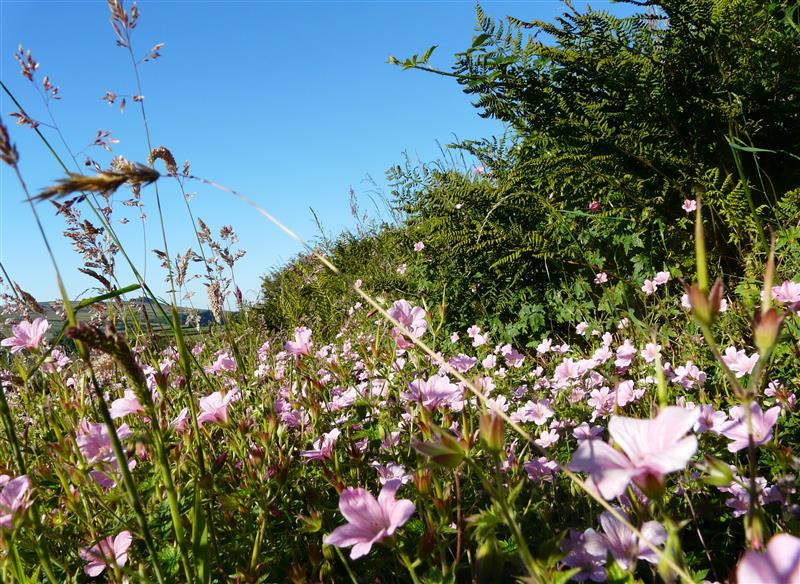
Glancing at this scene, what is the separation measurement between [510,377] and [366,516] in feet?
6.38

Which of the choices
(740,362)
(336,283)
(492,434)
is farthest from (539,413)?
(336,283)

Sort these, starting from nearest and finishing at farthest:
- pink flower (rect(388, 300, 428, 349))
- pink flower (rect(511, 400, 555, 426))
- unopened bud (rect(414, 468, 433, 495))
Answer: unopened bud (rect(414, 468, 433, 495))
pink flower (rect(388, 300, 428, 349))
pink flower (rect(511, 400, 555, 426))

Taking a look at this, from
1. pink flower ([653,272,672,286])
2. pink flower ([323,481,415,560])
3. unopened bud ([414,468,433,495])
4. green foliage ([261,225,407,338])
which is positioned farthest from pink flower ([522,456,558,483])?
green foliage ([261,225,407,338])

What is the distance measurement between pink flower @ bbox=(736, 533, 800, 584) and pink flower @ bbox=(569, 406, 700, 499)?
0.33ft

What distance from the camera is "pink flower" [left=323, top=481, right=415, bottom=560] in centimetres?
87

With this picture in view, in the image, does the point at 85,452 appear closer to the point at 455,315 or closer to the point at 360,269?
the point at 455,315

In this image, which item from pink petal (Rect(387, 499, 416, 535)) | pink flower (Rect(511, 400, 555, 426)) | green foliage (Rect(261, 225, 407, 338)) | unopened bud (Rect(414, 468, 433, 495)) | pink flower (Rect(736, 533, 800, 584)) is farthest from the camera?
green foliage (Rect(261, 225, 407, 338))

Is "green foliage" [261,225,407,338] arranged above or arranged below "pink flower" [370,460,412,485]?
above

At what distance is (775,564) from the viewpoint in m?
0.52

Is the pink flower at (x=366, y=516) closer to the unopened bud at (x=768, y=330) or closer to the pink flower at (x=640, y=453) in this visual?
the pink flower at (x=640, y=453)

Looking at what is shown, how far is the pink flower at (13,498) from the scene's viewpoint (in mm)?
971

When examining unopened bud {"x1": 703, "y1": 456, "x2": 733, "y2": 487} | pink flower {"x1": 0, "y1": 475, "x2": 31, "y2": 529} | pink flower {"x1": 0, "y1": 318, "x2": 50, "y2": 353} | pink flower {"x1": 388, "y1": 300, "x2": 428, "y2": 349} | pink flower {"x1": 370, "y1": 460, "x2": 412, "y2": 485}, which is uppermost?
pink flower {"x1": 0, "y1": 318, "x2": 50, "y2": 353}

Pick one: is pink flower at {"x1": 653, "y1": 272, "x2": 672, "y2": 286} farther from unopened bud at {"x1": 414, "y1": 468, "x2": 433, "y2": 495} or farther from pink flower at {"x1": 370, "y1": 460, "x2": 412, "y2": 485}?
unopened bud at {"x1": 414, "y1": 468, "x2": 433, "y2": 495}

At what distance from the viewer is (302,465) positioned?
5.55 feet
